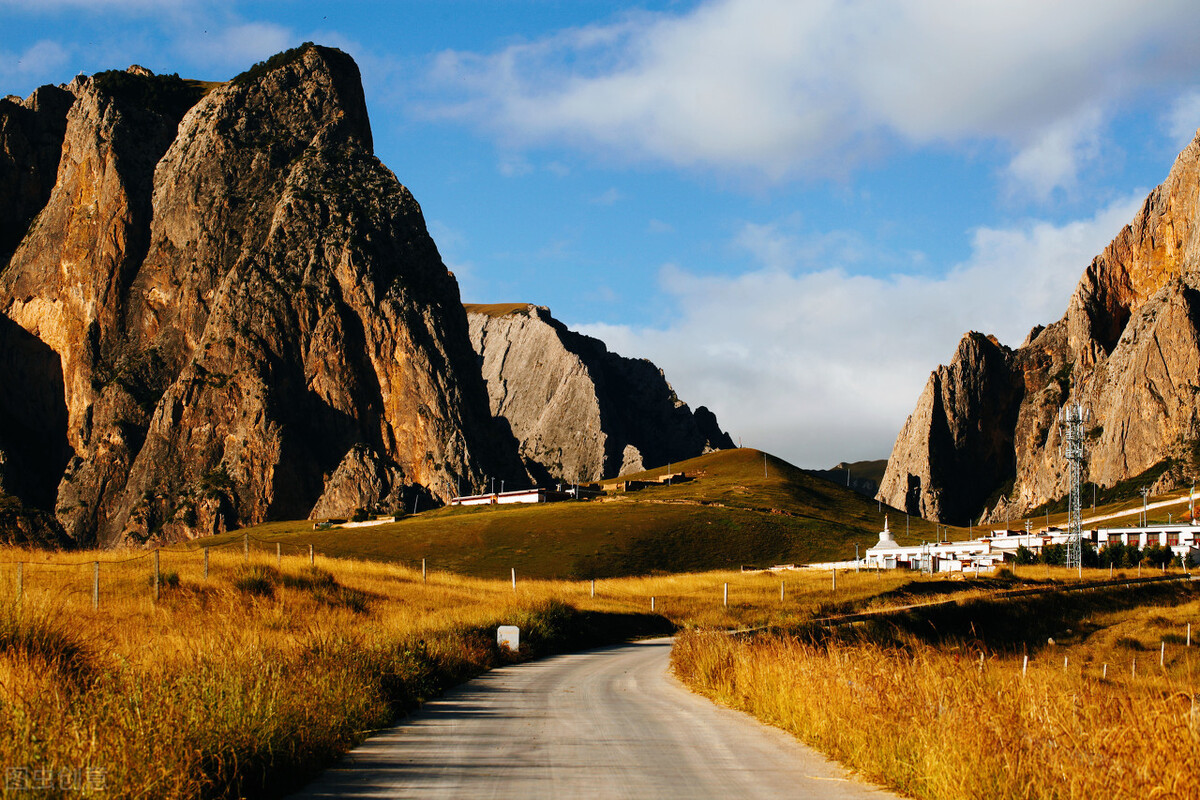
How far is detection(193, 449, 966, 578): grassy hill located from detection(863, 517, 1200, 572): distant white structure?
7.54 meters

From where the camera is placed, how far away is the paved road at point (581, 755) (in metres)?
8.76

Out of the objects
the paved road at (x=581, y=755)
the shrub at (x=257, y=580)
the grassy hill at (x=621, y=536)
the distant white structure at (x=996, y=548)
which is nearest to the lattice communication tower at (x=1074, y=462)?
the distant white structure at (x=996, y=548)

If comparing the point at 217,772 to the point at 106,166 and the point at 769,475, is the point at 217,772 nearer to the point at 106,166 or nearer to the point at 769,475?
the point at 769,475

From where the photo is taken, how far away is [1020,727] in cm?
948

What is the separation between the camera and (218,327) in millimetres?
164375

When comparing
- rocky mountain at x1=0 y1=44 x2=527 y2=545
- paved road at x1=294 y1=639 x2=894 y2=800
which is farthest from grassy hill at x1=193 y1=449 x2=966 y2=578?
paved road at x1=294 y1=639 x2=894 y2=800

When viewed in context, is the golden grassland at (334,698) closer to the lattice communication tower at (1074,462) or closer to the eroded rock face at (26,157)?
the lattice communication tower at (1074,462)

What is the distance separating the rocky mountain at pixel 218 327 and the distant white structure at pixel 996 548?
8270cm

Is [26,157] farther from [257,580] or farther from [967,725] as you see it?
[967,725]

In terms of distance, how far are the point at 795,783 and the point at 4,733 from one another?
694 cm

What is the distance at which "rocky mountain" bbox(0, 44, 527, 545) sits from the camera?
15562cm

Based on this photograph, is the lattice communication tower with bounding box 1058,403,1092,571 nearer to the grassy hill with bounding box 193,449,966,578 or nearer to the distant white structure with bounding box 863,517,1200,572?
the distant white structure with bounding box 863,517,1200,572

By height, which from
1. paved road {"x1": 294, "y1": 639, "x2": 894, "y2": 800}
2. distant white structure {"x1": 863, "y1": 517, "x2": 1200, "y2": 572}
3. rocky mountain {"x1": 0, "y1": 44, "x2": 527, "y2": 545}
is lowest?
distant white structure {"x1": 863, "y1": 517, "x2": 1200, "y2": 572}

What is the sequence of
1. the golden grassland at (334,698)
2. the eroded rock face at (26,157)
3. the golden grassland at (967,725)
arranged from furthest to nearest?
the eroded rock face at (26,157) < the golden grassland at (967,725) < the golden grassland at (334,698)
